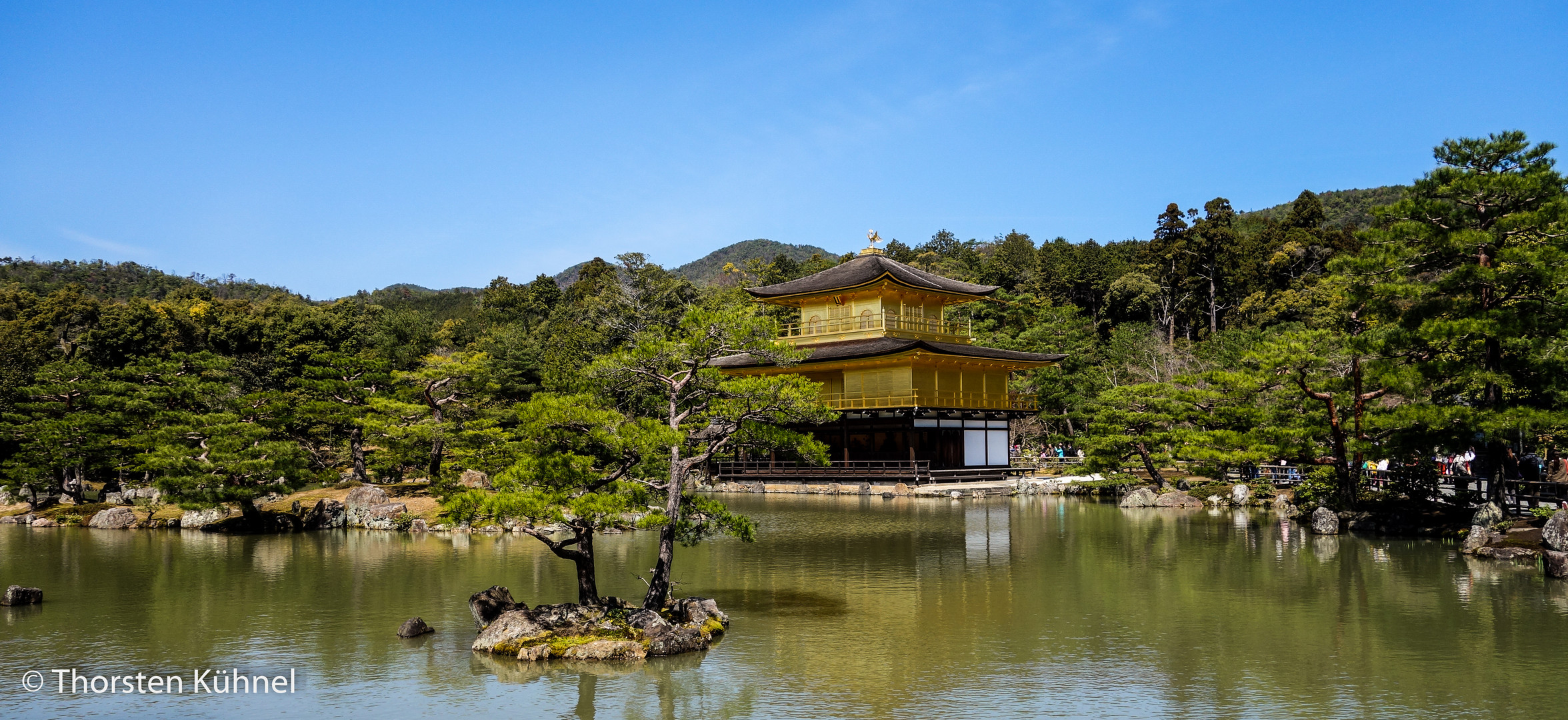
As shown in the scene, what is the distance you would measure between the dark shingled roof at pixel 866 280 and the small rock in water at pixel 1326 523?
1792cm

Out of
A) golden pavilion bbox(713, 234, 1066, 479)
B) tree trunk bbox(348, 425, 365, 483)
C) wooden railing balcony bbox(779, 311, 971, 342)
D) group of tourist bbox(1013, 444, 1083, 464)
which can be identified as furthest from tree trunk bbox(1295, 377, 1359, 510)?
tree trunk bbox(348, 425, 365, 483)

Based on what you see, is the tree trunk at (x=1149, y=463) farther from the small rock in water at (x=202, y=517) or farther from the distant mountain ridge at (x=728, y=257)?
the distant mountain ridge at (x=728, y=257)

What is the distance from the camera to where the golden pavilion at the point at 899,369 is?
34031 millimetres

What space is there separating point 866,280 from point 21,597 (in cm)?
2632

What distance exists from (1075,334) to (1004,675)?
34.9 metres

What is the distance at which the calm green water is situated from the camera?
8906 millimetres

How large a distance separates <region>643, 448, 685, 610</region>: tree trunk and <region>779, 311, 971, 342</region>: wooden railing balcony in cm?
2555

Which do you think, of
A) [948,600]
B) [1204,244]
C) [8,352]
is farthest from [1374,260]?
[8,352]

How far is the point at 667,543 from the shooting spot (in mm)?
11234

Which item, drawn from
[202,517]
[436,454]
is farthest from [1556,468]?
[202,517]

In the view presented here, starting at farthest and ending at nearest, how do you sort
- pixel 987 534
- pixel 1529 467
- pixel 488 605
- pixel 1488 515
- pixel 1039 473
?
pixel 1039 473, pixel 987 534, pixel 1529 467, pixel 1488 515, pixel 488 605

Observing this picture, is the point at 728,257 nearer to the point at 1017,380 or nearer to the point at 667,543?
the point at 1017,380

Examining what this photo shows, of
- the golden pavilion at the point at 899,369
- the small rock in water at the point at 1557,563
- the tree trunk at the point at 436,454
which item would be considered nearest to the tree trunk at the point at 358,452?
the tree trunk at the point at 436,454

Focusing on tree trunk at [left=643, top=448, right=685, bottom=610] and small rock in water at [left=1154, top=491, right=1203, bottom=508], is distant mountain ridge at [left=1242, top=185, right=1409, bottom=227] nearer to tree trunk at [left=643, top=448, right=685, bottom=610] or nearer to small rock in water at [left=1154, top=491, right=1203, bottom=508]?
small rock in water at [left=1154, top=491, right=1203, bottom=508]
